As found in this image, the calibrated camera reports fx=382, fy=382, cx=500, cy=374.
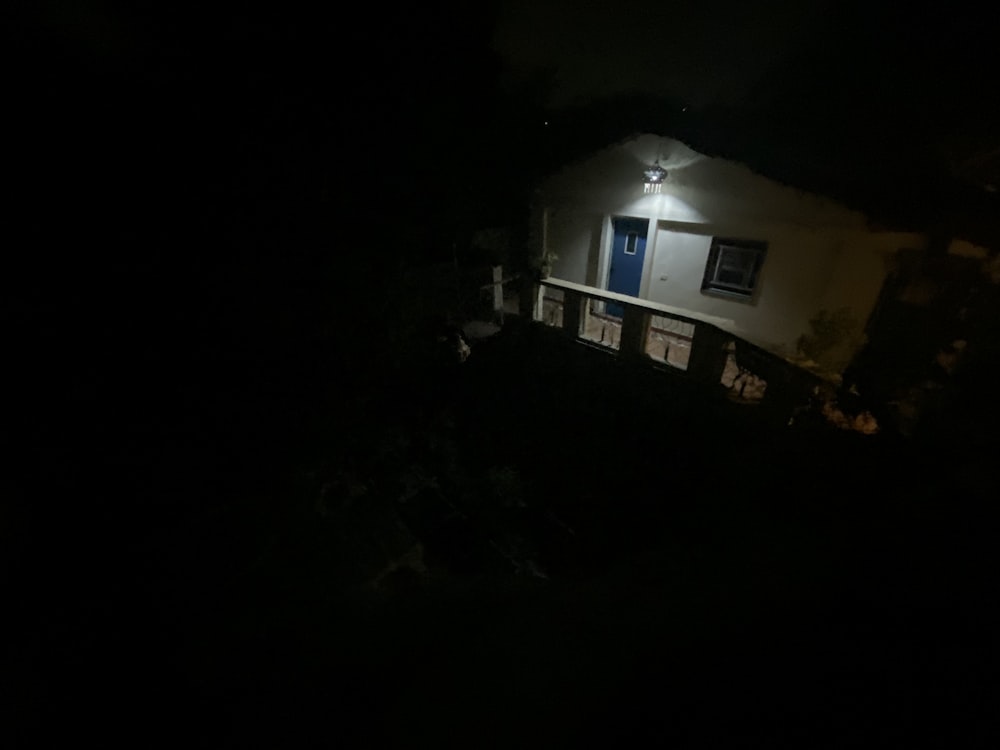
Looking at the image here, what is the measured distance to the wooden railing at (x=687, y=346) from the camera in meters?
5.09

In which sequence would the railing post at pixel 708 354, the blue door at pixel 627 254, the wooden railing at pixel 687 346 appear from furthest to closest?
the blue door at pixel 627 254
the railing post at pixel 708 354
the wooden railing at pixel 687 346

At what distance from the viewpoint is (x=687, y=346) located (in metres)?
8.05

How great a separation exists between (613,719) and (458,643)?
0.83 m

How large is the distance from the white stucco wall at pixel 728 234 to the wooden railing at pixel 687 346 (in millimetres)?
437

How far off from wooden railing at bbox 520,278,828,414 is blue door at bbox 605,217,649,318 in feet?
4.85

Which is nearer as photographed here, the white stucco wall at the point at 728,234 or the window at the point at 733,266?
the white stucco wall at the point at 728,234

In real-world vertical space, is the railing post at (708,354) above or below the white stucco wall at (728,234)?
below

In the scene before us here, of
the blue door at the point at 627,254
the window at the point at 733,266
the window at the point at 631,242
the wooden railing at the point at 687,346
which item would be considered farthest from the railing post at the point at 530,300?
the window at the point at 733,266

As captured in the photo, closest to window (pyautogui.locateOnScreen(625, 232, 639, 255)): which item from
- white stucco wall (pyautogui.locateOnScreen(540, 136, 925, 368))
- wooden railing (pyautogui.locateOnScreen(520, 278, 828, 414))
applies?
white stucco wall (pyautogui.locateOnScreen(540, 136, 925, 368))

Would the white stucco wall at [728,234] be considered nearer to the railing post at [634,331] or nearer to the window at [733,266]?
the window at [733,266]

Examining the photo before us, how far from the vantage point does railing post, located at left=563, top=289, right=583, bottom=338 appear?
7.33 m

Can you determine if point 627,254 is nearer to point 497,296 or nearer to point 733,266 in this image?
point 733,266

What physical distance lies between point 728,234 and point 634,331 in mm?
3651

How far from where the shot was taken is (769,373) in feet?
17.0
